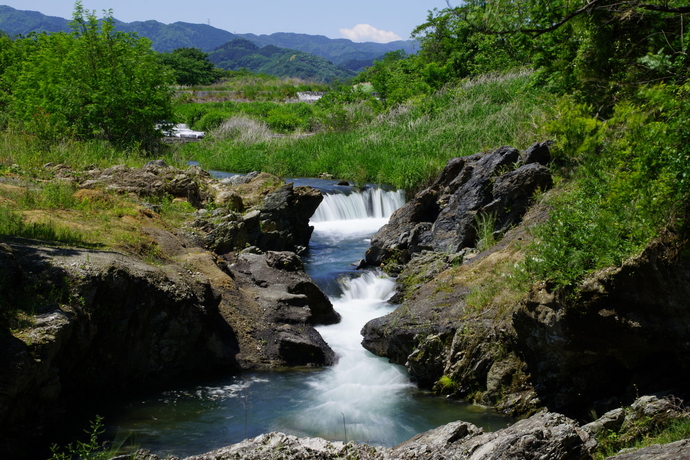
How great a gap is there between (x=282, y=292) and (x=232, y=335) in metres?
1.53

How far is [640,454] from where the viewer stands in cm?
392

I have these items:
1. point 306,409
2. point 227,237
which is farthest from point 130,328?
point 227,237

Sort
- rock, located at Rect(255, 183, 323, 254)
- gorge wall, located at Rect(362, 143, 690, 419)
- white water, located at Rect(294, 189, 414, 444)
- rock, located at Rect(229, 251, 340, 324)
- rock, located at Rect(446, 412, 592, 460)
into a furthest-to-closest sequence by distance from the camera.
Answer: rock, located at Rect(255, 183, 323, 254) < rock, located at Rect(229, 251, 340, 324) < white water, located at Rect(294, 189, 414, 444) < gorge wall, located at Rect(362, 143, 690, 419) < rock, located at Rect(446, 412, 592, 460)

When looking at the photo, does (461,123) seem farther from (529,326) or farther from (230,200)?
(529,326)

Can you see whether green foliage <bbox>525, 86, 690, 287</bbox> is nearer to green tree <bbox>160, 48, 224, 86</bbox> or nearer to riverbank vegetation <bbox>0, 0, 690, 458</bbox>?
riverbank vegetation <bbox>0, 0, 690, 458</bbox>

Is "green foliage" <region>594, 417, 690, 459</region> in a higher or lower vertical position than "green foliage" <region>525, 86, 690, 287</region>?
lower

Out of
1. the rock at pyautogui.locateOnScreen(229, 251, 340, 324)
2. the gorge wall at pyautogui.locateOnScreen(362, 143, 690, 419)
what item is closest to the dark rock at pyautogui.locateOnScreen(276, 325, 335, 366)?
the rock at pyautogui.locateOnScreen(229, 251, 340, 324)

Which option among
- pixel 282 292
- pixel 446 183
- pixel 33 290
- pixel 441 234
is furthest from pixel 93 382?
pixel 446 183

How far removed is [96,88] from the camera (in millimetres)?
18453

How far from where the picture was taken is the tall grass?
18438mm

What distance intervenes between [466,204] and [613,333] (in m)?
6.92

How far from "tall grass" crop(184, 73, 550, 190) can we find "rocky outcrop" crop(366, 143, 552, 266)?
2.26 m

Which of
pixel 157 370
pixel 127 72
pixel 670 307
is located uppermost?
pixel 127 72

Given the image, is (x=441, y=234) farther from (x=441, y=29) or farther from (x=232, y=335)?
(x=441, y=29)
